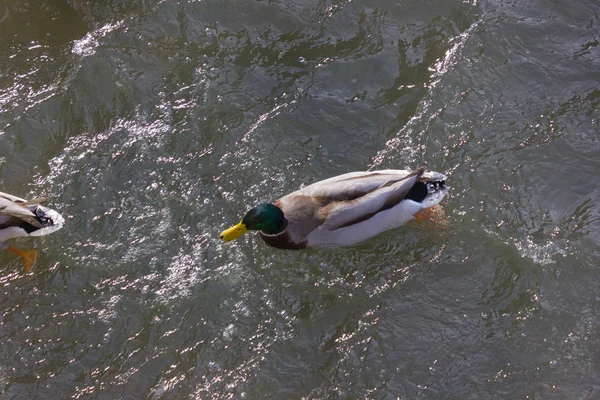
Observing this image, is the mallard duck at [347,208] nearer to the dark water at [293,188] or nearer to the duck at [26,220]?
the dark water at [293,188]

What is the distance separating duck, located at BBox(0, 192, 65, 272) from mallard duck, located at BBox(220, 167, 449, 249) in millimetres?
1704

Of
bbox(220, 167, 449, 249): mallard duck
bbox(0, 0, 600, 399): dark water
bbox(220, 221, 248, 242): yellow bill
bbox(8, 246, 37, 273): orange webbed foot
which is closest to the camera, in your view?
bbox(0, 0, 600, 399): dark water

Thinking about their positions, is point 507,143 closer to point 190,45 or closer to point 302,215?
point 302,215

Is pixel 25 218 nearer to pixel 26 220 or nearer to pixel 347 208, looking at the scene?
pixel 26 220

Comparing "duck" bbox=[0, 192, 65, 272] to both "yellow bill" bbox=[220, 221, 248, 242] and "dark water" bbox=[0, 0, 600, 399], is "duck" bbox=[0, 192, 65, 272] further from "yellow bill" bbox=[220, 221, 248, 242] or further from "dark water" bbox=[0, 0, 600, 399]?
"yellow bill" bbox=[220, 221, 248, 242]

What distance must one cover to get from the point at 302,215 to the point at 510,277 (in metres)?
1.78

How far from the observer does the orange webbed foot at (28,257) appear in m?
5.59

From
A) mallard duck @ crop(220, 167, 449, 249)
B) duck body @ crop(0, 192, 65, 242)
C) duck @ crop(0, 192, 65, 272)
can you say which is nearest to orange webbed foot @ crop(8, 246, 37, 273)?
duck @ crop(0, 192, 65, 272)

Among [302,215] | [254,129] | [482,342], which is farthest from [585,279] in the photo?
[254,129]

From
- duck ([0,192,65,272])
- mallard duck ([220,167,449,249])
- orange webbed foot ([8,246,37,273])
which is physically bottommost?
mallard duck ([220,167,449,249])

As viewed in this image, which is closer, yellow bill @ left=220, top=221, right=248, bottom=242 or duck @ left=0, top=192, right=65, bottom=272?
yellow bill @ left=220, top=221, right=248, bottom=242

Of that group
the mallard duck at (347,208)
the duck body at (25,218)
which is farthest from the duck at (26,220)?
the mallard duck at (347,208)

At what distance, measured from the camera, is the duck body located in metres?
5.42

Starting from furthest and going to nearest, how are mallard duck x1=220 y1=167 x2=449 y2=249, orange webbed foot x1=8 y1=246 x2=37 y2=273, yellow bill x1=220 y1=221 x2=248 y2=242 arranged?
orange webbed foot x1=8 y1=246 x2=37 y2=273 < mallard duck x1=220 y1=167 x2=449 y2=249 < yellow bill x1=220 y1=221 x2=248 y2=242
